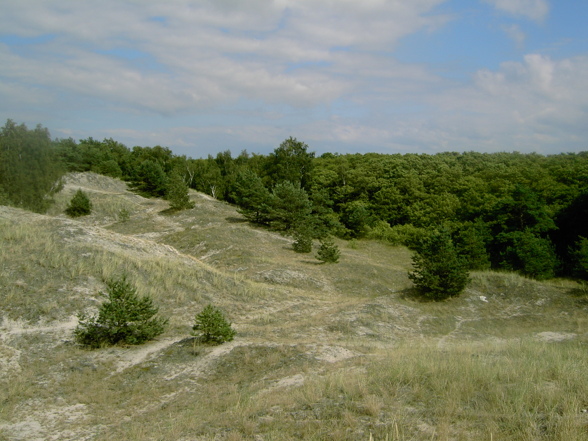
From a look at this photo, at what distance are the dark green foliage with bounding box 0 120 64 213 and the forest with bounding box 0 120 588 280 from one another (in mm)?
72

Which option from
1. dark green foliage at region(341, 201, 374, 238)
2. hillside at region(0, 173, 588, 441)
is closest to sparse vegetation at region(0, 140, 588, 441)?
hillside at region(0, 173, 588, 441)

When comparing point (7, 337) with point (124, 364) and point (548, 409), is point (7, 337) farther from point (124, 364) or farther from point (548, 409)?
point (548, 409)

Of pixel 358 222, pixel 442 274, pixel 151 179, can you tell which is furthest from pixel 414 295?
pixel 151 179

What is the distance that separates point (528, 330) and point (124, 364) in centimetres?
1182

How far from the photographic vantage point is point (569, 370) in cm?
610

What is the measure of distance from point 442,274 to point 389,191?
3175 centimetres

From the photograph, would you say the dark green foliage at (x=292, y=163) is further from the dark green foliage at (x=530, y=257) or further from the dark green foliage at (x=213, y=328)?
the dark green foliage at (x=213, y=328)

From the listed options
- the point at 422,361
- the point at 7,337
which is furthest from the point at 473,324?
the point at 7,337

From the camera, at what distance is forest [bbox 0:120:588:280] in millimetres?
29656

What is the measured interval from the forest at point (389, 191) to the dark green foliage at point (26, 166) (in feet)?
0.24

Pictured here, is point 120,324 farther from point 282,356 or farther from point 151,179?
point 151,179

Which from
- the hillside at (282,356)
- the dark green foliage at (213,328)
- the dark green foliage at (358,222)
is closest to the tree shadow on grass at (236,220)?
the dark green foliage at (358,222)

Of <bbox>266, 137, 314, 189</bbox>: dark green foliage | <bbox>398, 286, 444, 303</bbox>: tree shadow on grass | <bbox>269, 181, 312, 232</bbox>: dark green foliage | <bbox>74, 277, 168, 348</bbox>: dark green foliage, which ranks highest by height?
<bbox>266, 137, 314, 189</bbox>: dark green foliage

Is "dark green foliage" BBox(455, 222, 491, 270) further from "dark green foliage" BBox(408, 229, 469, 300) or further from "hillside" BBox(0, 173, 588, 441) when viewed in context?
"dark green foliage" BBox(408, 229, 469, 300)
